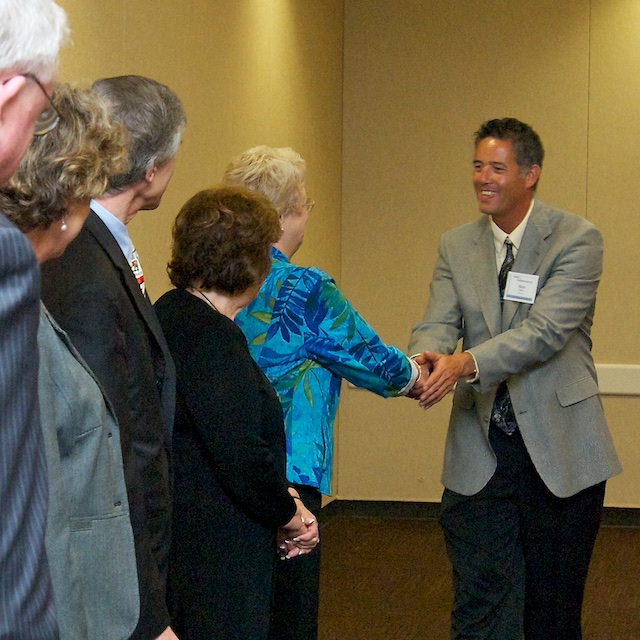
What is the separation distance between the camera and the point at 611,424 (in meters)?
6.13

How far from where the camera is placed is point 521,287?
11.1 feet

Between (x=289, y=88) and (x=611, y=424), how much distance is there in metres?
2.81

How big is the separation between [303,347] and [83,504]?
1158 millimetres


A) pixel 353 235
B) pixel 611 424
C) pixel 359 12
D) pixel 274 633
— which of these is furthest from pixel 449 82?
pixel 274 633

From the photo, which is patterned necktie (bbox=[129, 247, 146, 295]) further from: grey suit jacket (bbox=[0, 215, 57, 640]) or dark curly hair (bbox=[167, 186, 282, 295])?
grey suit jacket (bbox=[0, 215, 57, 640])

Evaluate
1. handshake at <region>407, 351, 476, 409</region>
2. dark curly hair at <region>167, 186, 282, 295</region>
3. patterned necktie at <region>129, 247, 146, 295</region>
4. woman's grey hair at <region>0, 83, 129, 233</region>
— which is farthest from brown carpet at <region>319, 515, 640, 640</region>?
woman's grey hair at <region>0, 83, 129, 233</region>

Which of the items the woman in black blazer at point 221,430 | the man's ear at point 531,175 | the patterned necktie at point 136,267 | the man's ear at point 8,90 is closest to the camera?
the man's ear at point 8,90

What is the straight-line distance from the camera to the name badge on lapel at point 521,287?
3.36 meters

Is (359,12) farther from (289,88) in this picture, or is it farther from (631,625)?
(631,625)

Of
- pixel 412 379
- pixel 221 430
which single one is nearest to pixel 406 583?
pixel 412 379

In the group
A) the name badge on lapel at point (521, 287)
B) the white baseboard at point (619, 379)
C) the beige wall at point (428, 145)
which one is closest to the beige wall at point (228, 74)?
the beige wall at point (428, 145)

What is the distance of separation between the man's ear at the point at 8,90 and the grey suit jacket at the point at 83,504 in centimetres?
53

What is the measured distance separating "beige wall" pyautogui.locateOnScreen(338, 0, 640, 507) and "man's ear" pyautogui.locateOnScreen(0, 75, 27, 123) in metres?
5.43

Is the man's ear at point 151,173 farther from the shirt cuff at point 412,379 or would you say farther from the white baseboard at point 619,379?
the white baseboard at point 619,379
